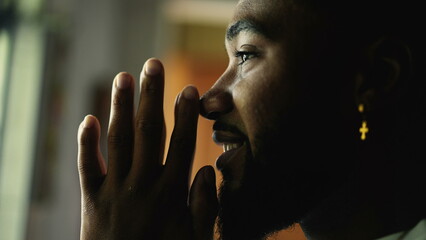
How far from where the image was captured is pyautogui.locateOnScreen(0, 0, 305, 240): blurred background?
3428 mm

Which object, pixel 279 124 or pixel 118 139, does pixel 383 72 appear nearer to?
pixel 279 124

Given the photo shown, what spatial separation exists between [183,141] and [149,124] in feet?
0.19

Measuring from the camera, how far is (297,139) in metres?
0.81

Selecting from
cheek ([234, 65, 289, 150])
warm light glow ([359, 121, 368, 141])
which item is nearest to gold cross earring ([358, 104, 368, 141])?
warm light glow ([359, 121, 368, 141])

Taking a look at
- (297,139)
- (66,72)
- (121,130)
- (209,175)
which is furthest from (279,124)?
(66,72)

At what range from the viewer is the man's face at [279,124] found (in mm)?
800

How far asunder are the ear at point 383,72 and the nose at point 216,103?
0.18 meters

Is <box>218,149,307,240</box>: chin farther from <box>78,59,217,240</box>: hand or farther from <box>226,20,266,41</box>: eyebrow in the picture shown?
<box>226,20,266,41</box>: eyebrow

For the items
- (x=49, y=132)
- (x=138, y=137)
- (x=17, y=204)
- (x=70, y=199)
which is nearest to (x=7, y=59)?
(x=49, y=132)

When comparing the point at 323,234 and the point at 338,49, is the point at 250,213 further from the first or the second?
the point at 338,49

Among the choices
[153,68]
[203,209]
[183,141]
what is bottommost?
[203,209]

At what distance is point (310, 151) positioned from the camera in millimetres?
807

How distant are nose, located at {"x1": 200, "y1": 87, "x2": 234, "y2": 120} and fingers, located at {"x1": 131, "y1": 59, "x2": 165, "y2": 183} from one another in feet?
0.22

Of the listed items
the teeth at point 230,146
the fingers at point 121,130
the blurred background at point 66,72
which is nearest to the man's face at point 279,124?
the teeth at point 230,146
